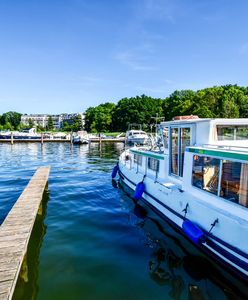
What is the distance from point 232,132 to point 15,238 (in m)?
8.24

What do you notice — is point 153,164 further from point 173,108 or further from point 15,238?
point 173,108

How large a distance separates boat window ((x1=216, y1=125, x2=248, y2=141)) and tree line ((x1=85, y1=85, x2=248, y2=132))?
5684 cm

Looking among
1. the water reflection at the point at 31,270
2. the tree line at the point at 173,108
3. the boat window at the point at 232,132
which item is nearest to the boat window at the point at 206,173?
the boat window at the point at 232,132

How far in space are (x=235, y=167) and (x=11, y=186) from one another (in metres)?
14.2

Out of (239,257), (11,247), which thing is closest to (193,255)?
(239,257)

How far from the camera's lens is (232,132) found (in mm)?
10672

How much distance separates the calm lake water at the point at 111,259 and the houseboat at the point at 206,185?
629 mm

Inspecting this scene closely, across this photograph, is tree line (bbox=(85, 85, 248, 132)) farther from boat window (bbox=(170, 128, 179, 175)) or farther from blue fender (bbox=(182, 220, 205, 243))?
blue fender (bbox=(182, 220, 205, 243))

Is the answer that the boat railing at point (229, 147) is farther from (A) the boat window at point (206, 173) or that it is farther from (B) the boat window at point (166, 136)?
(B) the boat window at point (166, 136)

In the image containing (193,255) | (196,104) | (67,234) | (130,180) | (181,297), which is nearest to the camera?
(181,297)

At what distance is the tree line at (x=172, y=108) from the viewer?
2744 inches

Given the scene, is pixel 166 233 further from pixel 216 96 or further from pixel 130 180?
pixel 216 96

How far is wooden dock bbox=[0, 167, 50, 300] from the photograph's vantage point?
624 cm

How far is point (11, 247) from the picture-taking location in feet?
25.4
